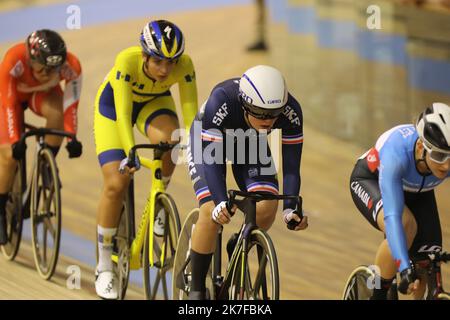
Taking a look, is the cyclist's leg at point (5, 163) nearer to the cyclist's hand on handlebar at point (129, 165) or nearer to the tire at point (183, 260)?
the cyclist's hand on handlebar at point (129, 165)

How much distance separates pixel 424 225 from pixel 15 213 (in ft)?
9.55

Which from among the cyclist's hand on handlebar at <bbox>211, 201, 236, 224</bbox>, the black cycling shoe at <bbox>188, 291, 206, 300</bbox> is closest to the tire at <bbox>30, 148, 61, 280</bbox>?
the black cycling shoe at <bbox>188, 291, 206, 300</bbox>

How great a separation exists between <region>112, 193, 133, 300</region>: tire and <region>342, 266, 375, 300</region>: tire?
138cm

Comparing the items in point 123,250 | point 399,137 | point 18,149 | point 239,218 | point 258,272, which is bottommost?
point 239,218

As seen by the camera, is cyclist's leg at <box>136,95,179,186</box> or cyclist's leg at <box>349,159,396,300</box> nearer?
cyclist's leg at <box>349,159,396,300</box>

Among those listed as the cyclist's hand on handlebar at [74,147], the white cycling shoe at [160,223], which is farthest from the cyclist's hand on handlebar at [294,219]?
the cyclist's hand on handlebar at [74,147]

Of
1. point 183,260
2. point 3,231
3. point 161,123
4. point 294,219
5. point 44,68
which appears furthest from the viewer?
point 3,231

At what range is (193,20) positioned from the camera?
1538 centimetres

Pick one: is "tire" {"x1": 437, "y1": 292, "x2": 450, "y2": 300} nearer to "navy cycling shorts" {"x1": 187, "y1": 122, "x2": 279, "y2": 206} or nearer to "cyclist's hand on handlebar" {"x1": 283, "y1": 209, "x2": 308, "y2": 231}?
"cyclist's hand on handlebar" {"x1": 283, "y1": 209, "x2": 308, "y2": 231}

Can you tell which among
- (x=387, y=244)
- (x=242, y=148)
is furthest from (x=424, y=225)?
(x=242, y=148)

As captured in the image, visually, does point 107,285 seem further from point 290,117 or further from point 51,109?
point 290,117

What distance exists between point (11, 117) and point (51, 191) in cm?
47

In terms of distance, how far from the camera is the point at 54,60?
22.9 ft

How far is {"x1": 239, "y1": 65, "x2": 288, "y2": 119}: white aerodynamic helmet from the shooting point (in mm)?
5301
